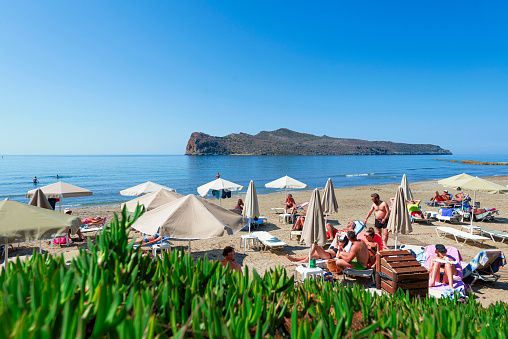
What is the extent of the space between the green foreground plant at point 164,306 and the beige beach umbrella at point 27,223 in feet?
9.60

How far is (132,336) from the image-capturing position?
1.23 meters

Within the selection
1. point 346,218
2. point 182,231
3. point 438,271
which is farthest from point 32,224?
point 346,218

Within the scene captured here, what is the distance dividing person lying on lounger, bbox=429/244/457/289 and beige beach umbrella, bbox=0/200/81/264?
7233 millimetres

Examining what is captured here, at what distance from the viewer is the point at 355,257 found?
6336 millimetres

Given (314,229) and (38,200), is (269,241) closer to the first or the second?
(314,229)

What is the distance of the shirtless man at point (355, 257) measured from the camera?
630cm

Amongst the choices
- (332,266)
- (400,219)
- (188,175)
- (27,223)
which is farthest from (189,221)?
(188,175)

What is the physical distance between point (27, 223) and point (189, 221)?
268cm

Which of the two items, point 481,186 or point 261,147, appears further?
point 261,147

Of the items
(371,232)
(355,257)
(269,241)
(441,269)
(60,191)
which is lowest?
(269,241)

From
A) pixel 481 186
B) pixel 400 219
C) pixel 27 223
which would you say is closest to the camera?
pixel 27 223

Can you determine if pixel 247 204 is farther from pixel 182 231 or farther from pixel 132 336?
pixel 132 336

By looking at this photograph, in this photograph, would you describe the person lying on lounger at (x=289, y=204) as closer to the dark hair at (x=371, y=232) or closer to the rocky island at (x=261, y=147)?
the dark hair at (x=371, y=232)

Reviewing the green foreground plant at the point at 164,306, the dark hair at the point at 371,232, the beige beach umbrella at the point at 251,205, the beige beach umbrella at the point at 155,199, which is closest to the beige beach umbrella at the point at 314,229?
the dark hair at the point at 371,232
